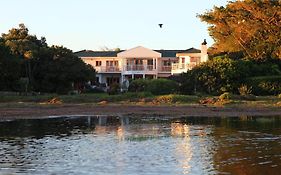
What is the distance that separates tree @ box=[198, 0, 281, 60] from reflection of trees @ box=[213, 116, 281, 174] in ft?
95.3

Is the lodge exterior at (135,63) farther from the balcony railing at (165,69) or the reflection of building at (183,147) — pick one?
the reflection of building at (183,147)

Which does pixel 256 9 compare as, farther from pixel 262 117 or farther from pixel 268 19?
pixel 262 117

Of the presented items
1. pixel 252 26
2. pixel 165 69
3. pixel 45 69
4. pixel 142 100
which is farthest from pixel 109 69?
pixel 142 100

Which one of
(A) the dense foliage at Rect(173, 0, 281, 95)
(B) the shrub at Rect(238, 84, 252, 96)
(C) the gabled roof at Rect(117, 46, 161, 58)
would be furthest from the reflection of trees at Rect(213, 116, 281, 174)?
(C) the gabled roof at Rect(117, 46, 161, 58)

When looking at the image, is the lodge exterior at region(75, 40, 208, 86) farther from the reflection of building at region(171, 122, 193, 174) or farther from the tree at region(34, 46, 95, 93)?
the reflection of building at region(171, 122, 193, 174)

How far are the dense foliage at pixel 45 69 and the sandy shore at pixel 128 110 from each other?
15.8 m

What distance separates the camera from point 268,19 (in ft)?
196

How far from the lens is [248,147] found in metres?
20.1

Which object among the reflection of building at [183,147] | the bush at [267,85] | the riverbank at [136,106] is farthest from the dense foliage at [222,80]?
→ the reflection of building at [183,147]

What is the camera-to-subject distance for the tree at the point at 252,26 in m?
59.3

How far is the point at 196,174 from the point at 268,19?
47269mm

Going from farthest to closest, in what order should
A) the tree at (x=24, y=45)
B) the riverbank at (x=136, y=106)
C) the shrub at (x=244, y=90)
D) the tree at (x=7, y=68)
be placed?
the tree at (x=24, y=45) → the tree at (x=7, y=68) → the shrub at (x=244, y=90) → the riverbank at (x=136, y=106)

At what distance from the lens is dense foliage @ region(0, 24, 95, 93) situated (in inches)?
2313

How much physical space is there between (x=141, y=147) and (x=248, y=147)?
3.58 metres
